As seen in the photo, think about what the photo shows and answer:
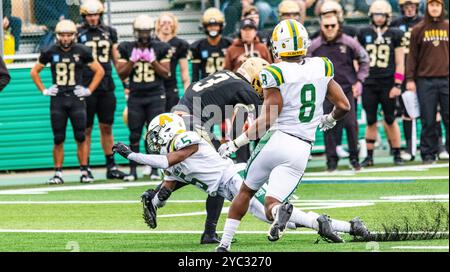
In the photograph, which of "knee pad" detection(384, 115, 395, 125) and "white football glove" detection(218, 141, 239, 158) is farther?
"knee pad" detection(384, 115, 395, 125)

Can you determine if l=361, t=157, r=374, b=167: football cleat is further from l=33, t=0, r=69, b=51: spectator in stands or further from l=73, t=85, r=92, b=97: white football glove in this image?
l=33, t=0, r=69, b=51: spectator in stands

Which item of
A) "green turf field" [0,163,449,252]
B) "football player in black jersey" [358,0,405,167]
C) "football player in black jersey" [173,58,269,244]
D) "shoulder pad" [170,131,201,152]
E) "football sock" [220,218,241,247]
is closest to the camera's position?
"football sock" [220,218,241,247]

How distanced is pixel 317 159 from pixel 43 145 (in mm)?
3951

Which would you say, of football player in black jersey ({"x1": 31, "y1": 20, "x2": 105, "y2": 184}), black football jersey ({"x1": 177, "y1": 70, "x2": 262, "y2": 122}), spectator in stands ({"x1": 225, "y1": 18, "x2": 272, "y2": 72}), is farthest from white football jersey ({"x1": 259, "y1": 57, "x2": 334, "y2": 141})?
football player in black jersey ({"x1": 31, "y1": 20, "x2": 105, "y2": 184})

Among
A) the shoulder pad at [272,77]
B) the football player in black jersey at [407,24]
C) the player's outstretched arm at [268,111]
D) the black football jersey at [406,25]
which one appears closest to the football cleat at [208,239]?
the player's outstretched arm at [268,111]

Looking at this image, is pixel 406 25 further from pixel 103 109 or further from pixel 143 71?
pixel 103 109

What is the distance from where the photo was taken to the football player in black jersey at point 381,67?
16.9 meters

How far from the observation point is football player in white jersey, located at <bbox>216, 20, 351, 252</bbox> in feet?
30.2

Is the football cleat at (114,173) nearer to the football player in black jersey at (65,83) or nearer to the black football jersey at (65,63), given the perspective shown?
the football player in black jersey at (65,83)

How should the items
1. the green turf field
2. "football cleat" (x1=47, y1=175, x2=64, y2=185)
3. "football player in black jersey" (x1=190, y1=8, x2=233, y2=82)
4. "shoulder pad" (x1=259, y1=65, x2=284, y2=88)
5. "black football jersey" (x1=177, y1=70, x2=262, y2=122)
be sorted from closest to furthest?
"shoulder pad" (x1=259, y1=65, x2=284, y2=88), the green turf field, "black football jersey" (x1=177, y1=70, x2=262, y2=122), "football cleat" (x1=47, y1=175, x2=64, y2=185), "football player in black jersey" (x1=190, y1=8, x2=233, y2=82)

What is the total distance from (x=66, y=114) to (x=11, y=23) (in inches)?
79.0

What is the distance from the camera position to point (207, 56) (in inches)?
663

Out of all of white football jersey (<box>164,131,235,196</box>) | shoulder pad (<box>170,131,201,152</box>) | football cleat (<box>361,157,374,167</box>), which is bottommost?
football cleat (<box>361,157,374,167</box>)

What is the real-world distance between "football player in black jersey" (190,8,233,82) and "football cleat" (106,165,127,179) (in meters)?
1.55
